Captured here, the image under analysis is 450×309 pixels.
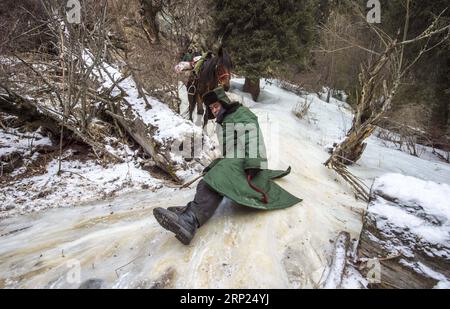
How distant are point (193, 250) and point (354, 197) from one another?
2.00m

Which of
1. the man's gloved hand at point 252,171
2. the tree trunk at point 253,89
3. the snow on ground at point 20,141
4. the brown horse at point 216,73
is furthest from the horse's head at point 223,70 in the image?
the tree trunk at point 253,89

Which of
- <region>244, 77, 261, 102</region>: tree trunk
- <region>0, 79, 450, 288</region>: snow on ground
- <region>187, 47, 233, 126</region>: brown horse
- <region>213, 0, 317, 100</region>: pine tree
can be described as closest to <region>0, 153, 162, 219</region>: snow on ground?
<region>0, 79, 450, 288</region>: snow on ground

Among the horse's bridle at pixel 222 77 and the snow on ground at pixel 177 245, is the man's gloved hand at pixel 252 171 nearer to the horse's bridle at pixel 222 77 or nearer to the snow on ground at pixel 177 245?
the snow on ground at pixel 177 245

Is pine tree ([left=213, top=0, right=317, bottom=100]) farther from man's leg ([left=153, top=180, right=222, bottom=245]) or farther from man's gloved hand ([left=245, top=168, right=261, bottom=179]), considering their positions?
man's leg ([left=153, top=180, right=222, bottom=245])

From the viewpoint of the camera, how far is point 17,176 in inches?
148

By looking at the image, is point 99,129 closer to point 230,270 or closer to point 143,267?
point 143,267

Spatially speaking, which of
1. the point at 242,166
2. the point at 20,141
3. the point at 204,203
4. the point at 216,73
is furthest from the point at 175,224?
the point at 20,141

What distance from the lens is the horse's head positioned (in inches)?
115

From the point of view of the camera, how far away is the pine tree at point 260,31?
300 inches

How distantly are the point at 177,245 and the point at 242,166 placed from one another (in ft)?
2.44

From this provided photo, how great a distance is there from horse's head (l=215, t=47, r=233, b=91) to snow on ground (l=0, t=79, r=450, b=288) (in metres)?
1.10

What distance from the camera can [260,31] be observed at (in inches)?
302

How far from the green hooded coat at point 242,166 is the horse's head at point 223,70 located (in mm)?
436
